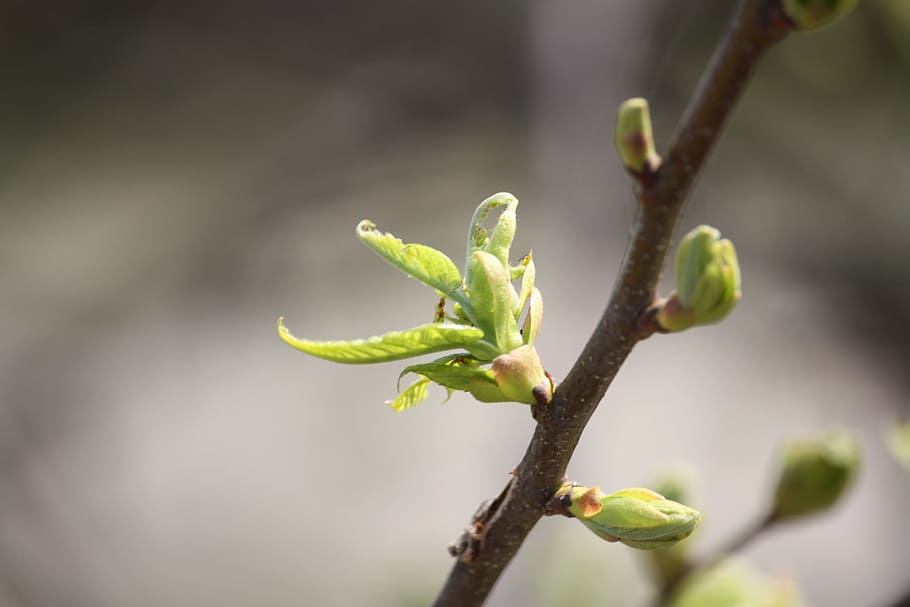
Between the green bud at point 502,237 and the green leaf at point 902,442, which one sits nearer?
the green bud at point 502,237

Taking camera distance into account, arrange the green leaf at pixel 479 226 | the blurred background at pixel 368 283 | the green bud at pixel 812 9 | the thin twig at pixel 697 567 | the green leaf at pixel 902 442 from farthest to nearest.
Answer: the blurred background at pixel 368 283, the thin twig at pixel 697 567, the green leaf at pixel 902 442, the green leaf at pixel 479 226, the green bud at pixel 812 9

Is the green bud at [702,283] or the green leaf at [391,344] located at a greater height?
the green bud at [702,283]

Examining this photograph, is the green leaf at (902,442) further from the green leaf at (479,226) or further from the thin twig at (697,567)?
the green leaf at (479,226)

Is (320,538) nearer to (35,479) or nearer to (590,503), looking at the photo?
(35,479)

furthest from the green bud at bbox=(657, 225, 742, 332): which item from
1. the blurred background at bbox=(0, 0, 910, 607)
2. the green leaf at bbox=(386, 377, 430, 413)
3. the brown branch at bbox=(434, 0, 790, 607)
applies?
the blurred background at bbox=(0, 0, 910, 607)

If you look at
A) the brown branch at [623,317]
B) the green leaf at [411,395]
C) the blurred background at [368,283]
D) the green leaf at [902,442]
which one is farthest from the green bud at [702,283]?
the blurred background at [368,283]
